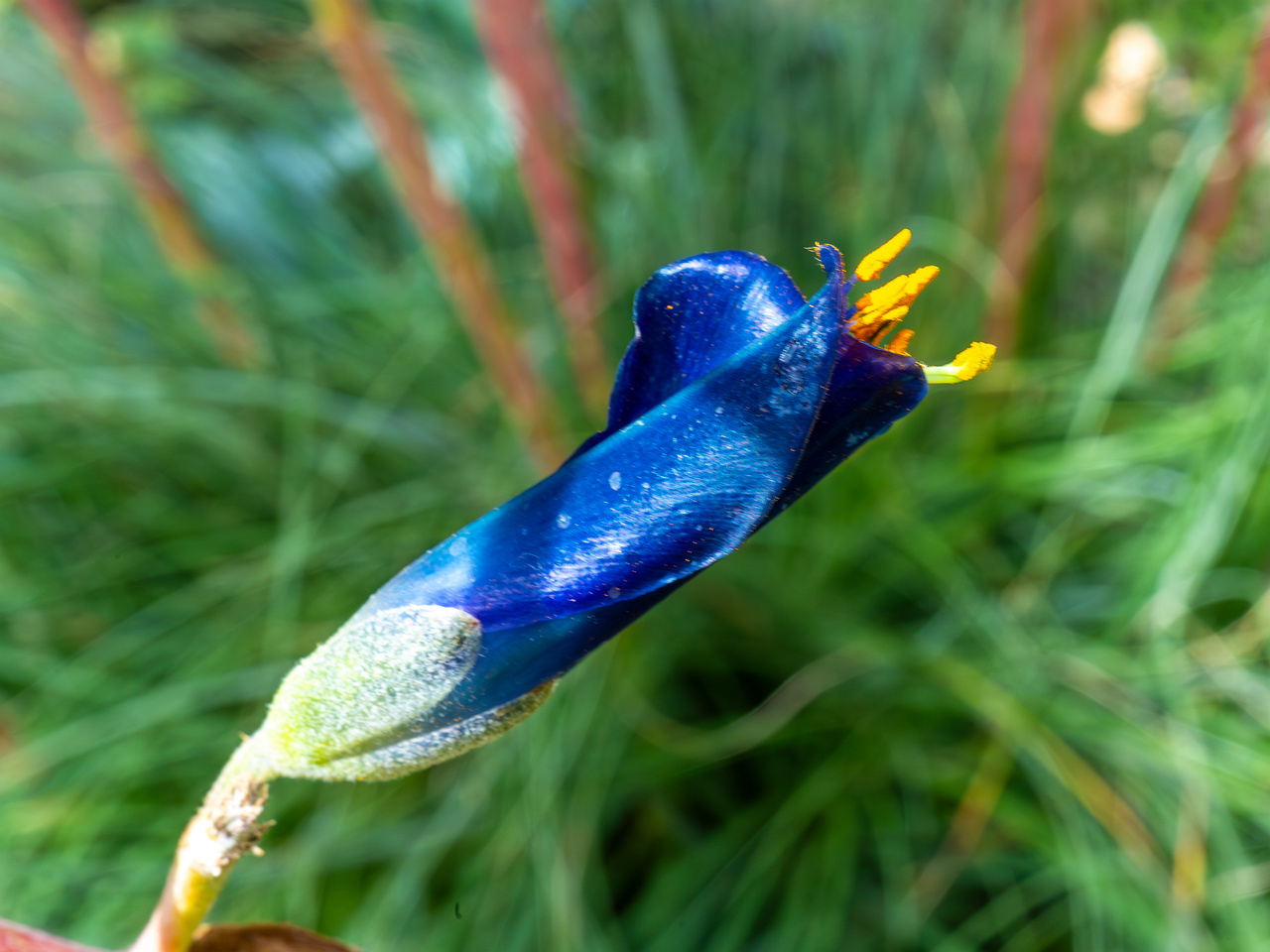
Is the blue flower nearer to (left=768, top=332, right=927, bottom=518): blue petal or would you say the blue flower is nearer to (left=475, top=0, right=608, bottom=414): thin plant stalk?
(left=768, top=332, right=927, bottom=518): blue petal

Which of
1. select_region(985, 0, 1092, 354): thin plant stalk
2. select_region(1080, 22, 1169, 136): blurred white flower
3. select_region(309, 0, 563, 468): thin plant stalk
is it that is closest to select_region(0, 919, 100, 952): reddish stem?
select_region(309, 0, 563, 468): thin plant stalk

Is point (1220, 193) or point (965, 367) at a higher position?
point (965, 367)

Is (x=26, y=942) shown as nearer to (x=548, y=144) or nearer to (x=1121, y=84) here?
(x=548, y=144)

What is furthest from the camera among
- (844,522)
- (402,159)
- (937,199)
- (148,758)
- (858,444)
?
(937,199)

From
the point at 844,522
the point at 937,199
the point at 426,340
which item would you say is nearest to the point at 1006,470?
the point at 844,522

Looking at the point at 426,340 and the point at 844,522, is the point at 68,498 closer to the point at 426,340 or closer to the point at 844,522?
the point at 426,340

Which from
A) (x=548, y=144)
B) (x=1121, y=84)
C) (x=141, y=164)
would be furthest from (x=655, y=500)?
(x=1121, y=84)
